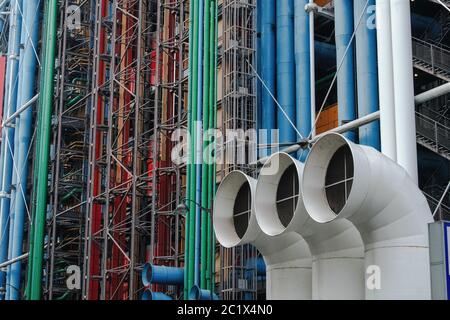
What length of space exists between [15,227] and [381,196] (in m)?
28.8

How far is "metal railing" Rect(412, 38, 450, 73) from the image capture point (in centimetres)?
2520

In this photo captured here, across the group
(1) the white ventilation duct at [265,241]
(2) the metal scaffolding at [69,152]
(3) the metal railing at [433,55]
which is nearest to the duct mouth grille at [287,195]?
(1) the white ventilation duct at [265,241]

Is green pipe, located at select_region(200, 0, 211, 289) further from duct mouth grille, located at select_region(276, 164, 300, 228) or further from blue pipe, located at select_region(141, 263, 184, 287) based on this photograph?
duct mouth grille, located at select_region(276, 164, 300, 228)

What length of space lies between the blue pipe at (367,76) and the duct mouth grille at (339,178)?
22.8 ft

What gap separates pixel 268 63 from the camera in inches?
1166

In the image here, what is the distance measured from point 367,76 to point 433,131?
3.17 metres

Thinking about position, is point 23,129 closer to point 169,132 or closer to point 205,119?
point 169,132

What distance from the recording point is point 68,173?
1644 inches

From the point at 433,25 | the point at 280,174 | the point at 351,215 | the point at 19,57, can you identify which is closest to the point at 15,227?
the point at 19,57

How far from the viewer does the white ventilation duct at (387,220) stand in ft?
53.1

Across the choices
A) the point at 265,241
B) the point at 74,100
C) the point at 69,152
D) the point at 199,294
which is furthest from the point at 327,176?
the point at 74,100

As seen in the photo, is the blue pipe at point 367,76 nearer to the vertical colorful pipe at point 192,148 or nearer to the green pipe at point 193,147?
the vertical colorful pipe at point 192,148

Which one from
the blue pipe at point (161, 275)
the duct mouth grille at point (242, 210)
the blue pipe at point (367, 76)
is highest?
the blue pipe at point (367, 76)

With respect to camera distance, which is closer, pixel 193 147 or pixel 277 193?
pixel 277 193
